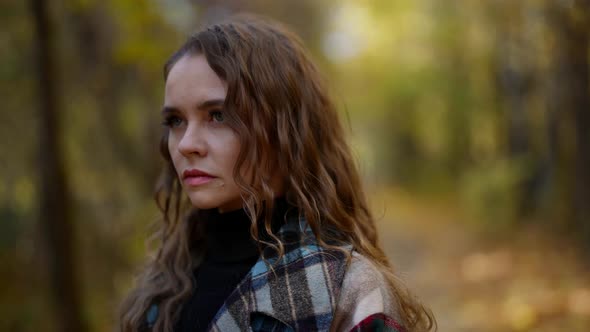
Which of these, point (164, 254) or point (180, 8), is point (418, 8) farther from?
point (164, 254)

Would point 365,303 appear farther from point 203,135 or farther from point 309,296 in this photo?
point 203,135

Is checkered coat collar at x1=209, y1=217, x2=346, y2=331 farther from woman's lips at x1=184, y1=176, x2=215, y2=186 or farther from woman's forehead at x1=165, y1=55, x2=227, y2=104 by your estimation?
woman's forehead at x1=165, y1=55, x2=227, y2=104

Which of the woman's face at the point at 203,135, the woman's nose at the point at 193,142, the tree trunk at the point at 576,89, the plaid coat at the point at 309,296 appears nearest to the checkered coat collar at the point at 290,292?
the plaid coat at the point at 309,296

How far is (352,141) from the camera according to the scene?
2.49 metres

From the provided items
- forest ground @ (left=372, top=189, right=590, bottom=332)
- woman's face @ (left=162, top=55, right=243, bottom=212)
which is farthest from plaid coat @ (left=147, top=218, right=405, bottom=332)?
forest ground @ (left=372, top=189, right=590, bottom=332)

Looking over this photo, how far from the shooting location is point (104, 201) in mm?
8219

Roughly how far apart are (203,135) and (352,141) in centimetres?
85

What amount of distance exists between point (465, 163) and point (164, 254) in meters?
14.8

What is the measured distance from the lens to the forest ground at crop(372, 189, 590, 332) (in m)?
5.92

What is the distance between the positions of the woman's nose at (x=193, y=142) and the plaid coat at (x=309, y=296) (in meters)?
0.44

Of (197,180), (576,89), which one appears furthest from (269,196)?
(576,89)

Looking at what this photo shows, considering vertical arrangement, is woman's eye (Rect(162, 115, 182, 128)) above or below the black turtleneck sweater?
above

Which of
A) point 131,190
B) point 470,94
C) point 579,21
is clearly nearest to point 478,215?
point 470,94

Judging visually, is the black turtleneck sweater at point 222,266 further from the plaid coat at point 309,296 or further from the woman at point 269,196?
the plaid coat at point 309,296
